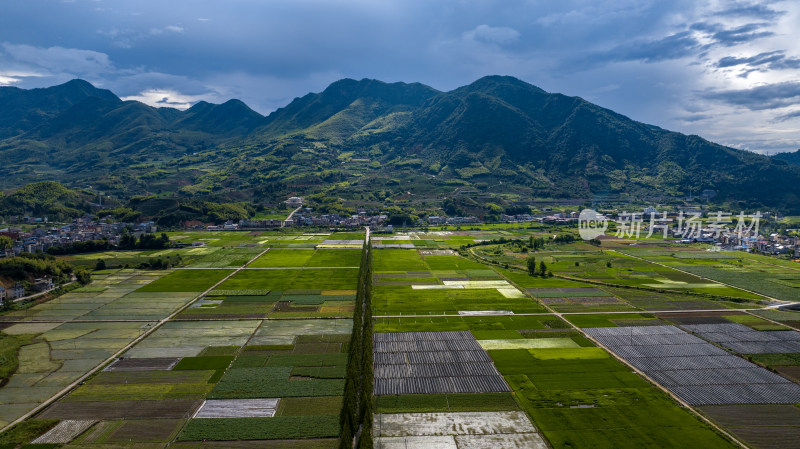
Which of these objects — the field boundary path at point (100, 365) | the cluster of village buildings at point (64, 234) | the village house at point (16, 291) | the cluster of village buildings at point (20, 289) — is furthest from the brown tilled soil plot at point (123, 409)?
the cluster of village buildings at point (64, 234)

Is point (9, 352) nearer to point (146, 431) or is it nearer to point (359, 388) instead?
point (146, 431)

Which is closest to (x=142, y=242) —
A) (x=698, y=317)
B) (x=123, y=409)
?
(x=123, y=409)

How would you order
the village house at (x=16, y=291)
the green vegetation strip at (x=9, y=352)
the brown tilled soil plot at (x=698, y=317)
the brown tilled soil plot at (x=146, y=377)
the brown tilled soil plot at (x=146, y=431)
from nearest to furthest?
the brown tilled soil plot at (x=146, y=431), the brown tilled soil plot at (x=146, y=377), the green vegetation strip at (x=9, y=352), the brown tilled soil plot at (x=698, y=317), the village house at (x=16, y=291)

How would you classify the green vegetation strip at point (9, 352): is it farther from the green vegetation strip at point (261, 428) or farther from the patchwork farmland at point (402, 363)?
the green vegetation strip at point (261, 428)

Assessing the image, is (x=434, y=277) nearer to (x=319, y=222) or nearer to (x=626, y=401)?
(x=626, y=401)

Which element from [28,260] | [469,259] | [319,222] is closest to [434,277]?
[469,259]

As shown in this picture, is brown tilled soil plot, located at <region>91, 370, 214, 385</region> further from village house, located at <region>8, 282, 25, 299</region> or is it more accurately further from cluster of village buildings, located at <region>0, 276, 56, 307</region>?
village house, located at <region>8, 282, 25, 299</region>
